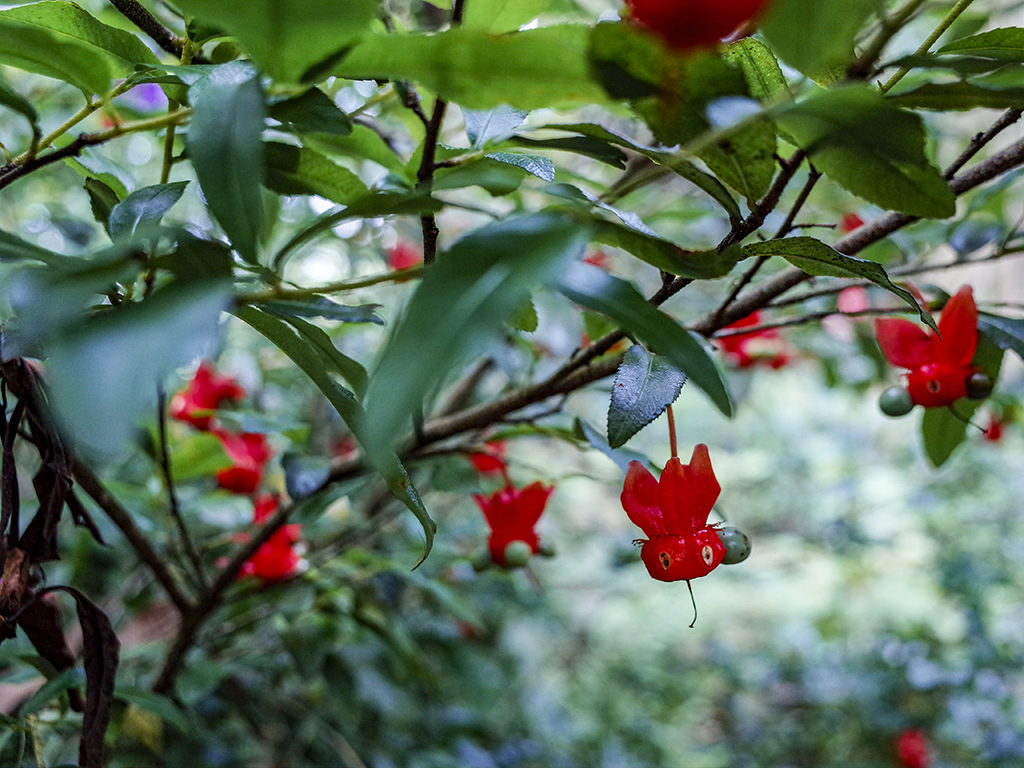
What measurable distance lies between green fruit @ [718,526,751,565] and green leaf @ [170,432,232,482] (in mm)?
592

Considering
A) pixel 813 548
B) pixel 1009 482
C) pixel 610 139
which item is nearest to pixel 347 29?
pixel 610 139

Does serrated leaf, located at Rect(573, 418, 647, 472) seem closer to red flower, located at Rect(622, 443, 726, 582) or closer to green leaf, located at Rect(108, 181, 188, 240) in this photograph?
red flower, located at Rect(622, 443, 726, 582)

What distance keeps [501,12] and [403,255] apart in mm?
1041

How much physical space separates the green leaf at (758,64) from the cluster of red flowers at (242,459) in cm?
61

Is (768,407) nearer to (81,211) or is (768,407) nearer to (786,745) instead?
(786,745)

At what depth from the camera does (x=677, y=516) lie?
1.70ft

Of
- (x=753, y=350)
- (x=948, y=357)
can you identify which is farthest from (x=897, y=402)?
(x=753, y=350)

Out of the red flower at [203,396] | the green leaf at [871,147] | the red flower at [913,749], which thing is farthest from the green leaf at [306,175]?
the red flower at [913,749]

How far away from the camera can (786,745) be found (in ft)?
7.18

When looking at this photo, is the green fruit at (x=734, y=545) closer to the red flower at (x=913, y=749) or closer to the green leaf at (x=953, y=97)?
the green leaf at (x=953, y=97)

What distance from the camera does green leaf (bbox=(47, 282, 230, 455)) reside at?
218 mm

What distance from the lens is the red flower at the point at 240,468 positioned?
99 cm

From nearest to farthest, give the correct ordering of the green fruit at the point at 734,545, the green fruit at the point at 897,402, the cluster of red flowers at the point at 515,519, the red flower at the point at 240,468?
1. the green fruit at the point at 734,545
2. the green fruit at the point at 897,402
3. the cluster of red flowers at the point at 515,519
4. the red flower at the point at 240,468

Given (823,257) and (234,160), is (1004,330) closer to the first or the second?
(823,257)
